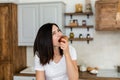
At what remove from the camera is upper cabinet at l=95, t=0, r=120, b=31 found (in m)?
2.85

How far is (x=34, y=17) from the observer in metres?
3.14

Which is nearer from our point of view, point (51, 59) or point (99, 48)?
point (51, 59)

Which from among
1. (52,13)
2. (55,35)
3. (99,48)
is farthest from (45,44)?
(99,48)

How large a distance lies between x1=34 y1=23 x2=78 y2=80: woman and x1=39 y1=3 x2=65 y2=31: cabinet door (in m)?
1.38

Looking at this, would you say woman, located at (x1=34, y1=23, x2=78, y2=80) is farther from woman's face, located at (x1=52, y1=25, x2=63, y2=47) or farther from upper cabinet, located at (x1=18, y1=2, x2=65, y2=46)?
upper cabinet, located at (x1=18, y1=2, x2=65, y2=46)

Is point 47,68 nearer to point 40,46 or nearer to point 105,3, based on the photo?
point 40,46

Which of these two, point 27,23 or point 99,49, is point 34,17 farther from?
point 99,49

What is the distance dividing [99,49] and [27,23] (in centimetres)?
129

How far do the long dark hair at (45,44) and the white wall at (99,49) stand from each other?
5.69ft

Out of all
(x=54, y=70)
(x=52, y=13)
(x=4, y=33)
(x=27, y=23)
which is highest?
(x=52, y=13)

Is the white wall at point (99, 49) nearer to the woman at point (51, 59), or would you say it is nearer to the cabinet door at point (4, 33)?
the cabinet door at point (4, 33)

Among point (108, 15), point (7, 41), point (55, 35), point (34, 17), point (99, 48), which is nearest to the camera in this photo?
point (55, 35)

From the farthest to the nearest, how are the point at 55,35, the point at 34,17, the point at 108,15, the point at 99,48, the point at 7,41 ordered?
the point at 99,48 < the point at 34,17 < the point at 7,41 < the point at 108,15 < the point at 55,35

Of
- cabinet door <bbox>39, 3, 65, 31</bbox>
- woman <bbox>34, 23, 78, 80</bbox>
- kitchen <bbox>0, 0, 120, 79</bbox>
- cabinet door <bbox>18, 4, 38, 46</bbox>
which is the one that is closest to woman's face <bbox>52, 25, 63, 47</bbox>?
woman <bbox>34, 23, 78, 80</bbox>
